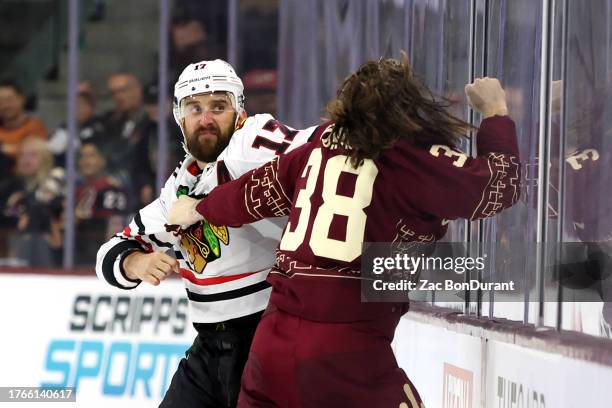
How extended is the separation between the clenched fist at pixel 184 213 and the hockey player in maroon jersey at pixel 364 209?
45 cm

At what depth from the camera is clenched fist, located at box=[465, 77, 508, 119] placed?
1.92m

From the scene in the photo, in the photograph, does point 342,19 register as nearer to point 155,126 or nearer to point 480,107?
point 155,126

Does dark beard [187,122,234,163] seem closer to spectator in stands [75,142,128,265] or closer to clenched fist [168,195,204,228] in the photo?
clenched fist [168,195,204,228]

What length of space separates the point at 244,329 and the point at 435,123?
3.04 ft

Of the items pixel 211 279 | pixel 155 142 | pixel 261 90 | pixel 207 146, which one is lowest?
pixel 211 279

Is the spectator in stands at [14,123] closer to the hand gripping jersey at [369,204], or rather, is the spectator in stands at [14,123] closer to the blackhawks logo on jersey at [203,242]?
the blackhawks logo on jersey at [203,242]

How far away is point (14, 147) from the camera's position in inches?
288

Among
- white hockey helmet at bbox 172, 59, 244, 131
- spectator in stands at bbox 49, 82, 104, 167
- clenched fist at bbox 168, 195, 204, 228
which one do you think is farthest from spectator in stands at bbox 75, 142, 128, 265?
clenched fist at bbox 168, 195, 204, 228

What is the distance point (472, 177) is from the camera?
5.96ft

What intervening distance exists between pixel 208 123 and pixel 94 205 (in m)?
4.41

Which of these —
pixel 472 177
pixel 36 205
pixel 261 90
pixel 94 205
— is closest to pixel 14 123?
pixel 36 205

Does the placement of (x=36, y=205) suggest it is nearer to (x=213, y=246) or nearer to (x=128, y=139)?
(x=128, y=139)

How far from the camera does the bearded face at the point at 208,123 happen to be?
2578 millimetres

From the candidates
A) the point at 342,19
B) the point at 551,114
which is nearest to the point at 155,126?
the point at 342,19
